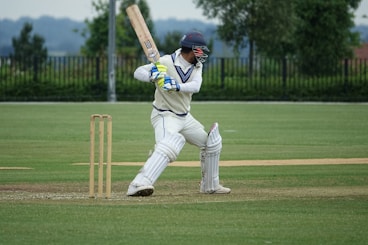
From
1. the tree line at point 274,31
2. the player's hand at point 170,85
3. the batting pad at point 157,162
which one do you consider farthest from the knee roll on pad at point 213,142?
the tree line at point 274,31

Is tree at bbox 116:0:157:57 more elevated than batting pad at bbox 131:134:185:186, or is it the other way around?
tree at bbox 116:0:157:57

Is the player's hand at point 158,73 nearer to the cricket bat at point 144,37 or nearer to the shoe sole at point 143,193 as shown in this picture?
the cricket bat at point 144,37

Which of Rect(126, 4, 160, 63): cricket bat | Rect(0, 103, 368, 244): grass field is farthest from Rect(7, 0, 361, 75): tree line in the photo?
Rect(126, 4, 160, 63): cricket bat

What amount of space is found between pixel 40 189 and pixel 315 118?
65.2 feet

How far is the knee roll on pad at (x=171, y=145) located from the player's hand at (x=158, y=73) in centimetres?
74

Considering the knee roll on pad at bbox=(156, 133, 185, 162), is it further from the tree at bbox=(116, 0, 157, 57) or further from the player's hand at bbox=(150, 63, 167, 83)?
the tree at bbox=(116, 0, 157, 57)

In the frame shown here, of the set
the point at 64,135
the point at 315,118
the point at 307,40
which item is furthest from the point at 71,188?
the point at 307,40

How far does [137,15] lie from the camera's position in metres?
14.5

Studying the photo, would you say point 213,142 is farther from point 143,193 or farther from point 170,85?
point 143,193

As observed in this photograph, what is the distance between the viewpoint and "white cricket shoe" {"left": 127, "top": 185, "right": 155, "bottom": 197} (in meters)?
13.8

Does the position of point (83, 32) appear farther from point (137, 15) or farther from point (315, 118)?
point (137, 15)

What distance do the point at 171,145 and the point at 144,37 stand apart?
1.52m

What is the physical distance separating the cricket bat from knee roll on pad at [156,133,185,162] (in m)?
1.05

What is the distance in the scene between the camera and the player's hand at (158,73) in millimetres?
14047
